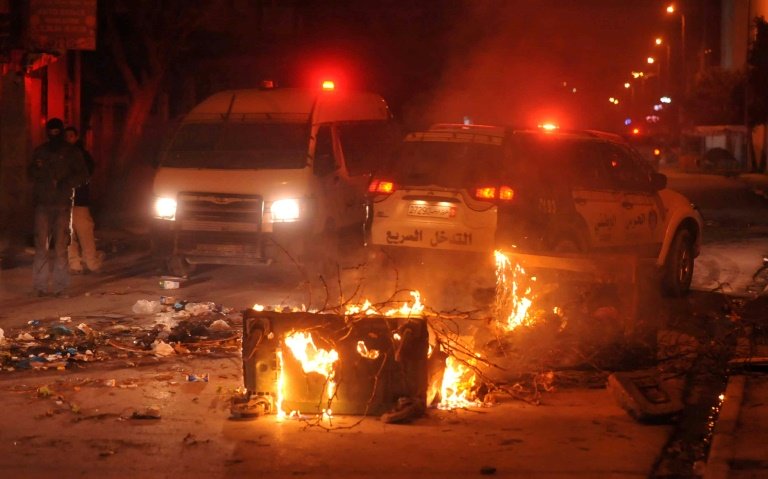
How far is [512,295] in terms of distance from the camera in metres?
9.75

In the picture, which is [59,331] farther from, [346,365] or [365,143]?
[365,143]

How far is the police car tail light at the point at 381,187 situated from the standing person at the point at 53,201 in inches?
139

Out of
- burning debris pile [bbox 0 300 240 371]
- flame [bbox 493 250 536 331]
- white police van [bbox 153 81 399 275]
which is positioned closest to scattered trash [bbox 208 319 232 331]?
burning debris pile [bbox 0 300 240 371]

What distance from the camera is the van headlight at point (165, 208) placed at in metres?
12.8

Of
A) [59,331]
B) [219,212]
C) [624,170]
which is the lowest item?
[59,331]

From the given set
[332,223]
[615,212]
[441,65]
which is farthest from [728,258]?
[441,65]

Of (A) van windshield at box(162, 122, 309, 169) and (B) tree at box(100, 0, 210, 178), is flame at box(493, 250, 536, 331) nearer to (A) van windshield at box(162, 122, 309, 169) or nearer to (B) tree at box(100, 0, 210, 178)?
(A) van windshield at box(162, 122, 309, 169)

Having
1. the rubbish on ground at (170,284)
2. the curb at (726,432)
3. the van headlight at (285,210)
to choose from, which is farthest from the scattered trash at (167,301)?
the curb at (726,432)

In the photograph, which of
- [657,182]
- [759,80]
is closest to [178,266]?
[657,182]

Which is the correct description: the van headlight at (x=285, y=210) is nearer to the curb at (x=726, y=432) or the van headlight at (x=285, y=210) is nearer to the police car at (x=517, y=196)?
the police car at (x=517, y=196)

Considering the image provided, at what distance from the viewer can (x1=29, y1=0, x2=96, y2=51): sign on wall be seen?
53.3 feet

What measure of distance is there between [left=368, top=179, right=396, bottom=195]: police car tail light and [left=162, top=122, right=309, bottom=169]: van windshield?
1448 mm

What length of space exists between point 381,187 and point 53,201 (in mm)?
3894

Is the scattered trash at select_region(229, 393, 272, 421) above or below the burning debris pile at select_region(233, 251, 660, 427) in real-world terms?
below
